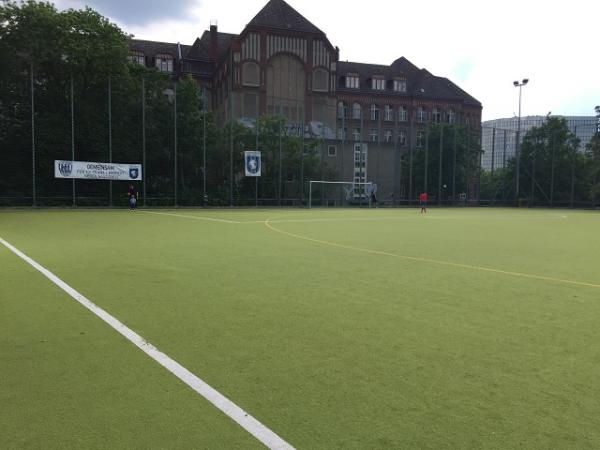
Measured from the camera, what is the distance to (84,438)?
3.05 metres

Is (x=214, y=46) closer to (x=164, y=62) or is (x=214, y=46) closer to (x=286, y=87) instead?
(x=164, y=62)

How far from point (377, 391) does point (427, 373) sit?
0.60 m

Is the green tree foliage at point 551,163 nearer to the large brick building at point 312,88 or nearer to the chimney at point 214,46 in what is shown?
the large brick building at point 312,88

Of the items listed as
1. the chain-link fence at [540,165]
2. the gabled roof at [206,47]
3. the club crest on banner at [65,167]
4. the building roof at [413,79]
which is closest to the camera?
the club crest on banner at [65,167]

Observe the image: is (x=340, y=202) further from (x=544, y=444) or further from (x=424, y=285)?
(x=544, y=444)

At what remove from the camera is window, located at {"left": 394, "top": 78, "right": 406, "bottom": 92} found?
79688 mm

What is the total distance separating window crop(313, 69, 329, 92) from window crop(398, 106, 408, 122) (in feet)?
66.2

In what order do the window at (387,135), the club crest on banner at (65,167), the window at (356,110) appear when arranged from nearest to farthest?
the club crest on banner at (65,167) → the window at (356,110) → the window at (387,135)

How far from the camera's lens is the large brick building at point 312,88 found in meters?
53.8

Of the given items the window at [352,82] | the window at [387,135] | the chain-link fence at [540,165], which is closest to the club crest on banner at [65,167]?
the chain-link fence at [540,165]

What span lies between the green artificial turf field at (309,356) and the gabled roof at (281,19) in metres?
55.9

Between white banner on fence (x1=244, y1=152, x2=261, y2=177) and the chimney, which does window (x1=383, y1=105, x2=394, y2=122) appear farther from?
white banner on fence (x1=244, y1=152, x2=261, y2=177)

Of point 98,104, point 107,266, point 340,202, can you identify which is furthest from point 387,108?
point 107,266

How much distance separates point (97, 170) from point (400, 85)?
2210 inches
